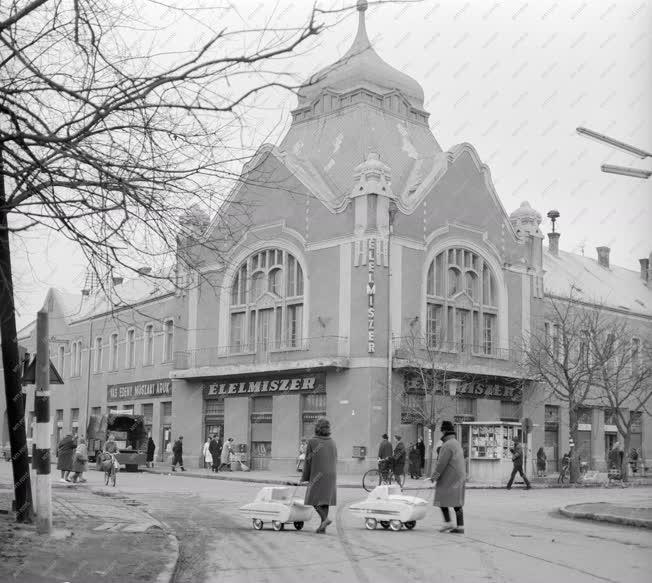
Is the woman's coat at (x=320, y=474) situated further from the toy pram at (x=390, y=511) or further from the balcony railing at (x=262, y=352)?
the balcony railing at (x=262, y=352)

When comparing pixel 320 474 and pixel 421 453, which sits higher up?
pixel 320 474

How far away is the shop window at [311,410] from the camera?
40.1 meters

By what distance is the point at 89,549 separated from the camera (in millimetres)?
11062

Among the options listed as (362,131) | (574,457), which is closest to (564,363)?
(574,457)

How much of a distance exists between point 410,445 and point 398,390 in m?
2.27

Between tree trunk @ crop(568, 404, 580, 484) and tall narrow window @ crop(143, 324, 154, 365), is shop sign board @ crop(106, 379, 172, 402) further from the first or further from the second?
tree trunk @ crop(568, 404, 580, 484)

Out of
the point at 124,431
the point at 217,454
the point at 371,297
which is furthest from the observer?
the point at 124,431

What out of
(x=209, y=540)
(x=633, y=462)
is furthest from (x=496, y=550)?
(x=633, y=462)

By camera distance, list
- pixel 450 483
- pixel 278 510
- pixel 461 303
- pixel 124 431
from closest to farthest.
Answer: pixel 278 510 → pixel 450 483 → pixel 461 303 → pixel 124 431

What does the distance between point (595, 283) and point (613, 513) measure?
1615 inches

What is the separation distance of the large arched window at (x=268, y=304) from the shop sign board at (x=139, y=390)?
7659mm

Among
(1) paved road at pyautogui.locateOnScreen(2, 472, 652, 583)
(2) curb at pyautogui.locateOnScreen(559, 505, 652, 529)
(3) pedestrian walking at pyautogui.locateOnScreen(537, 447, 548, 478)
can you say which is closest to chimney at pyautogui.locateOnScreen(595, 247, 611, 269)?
(3) pedestrian walking at pyautogui.locateOnScreen(537, 447, 548, 478)

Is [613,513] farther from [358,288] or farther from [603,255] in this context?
[603,255]

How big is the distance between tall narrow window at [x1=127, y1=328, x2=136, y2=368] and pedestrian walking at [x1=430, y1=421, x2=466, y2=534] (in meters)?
41.8
